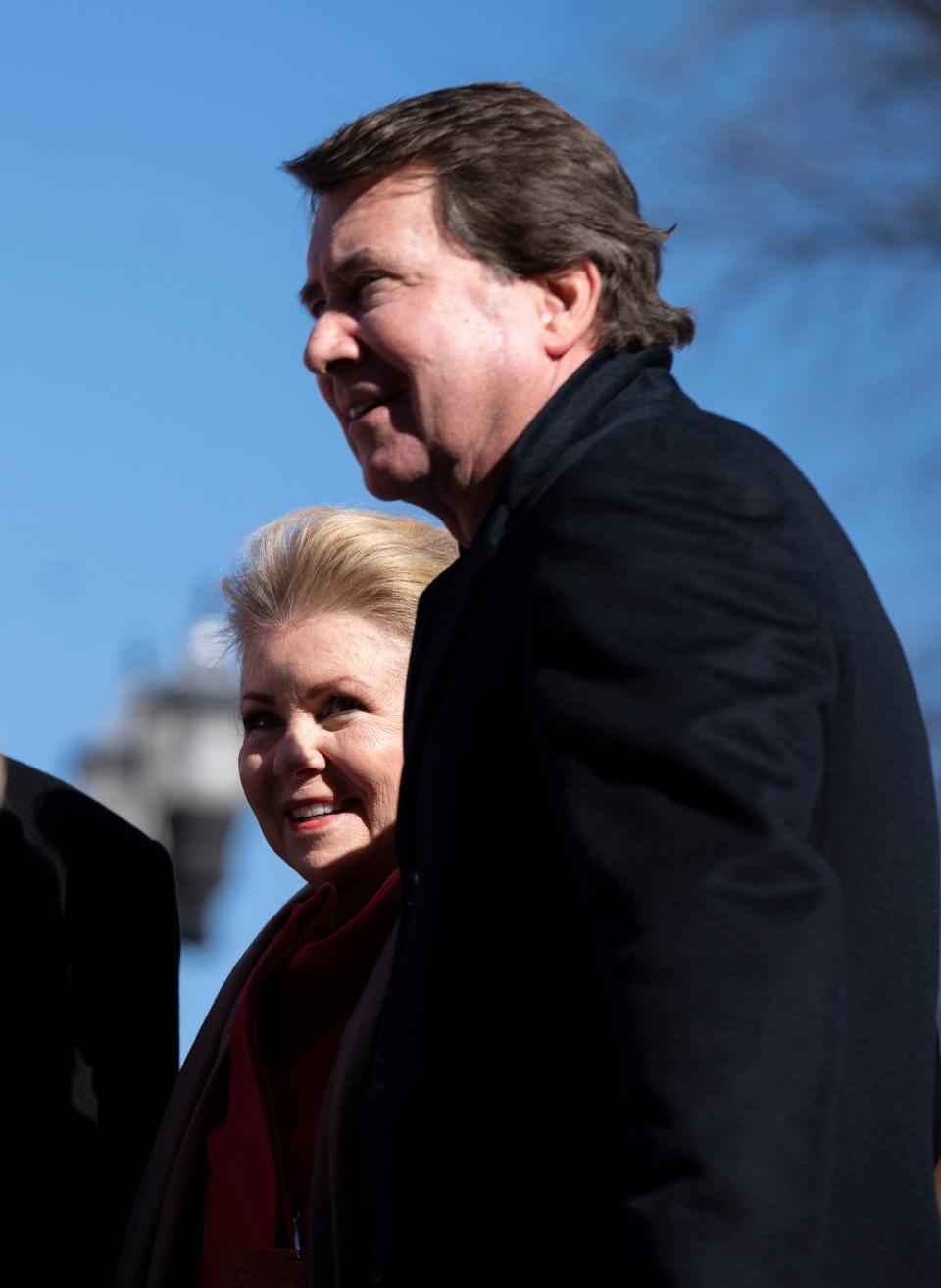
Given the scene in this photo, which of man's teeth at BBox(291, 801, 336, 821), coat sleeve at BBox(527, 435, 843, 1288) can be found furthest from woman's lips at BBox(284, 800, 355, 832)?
coat sleeve at BBox(527, 435, 843, 1288)

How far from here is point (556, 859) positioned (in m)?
1.94

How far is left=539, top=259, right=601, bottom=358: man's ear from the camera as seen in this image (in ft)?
7.90

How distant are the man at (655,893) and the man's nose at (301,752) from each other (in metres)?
1.05

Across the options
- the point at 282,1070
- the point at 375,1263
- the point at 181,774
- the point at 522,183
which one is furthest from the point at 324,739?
the point at 181,774

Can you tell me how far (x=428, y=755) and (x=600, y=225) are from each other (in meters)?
0.76

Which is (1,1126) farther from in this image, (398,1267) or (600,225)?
(600,225)

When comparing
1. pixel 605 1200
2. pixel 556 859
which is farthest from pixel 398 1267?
pixel 556 859

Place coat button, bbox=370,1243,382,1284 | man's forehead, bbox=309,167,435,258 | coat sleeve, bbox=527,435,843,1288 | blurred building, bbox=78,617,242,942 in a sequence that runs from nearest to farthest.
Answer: coat sleeve, bbox=527,435,843,1288
coat button, bbox=370,1243,382,1284
man's forehead, bbox=309,167,435,258
blurred building, bbox=78,617,242,942

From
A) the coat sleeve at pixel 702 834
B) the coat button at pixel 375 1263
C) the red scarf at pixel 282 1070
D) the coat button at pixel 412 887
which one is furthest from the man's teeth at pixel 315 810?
the coat sleeve at pixel 702 834

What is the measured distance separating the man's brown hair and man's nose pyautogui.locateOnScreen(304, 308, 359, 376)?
0.17 meters

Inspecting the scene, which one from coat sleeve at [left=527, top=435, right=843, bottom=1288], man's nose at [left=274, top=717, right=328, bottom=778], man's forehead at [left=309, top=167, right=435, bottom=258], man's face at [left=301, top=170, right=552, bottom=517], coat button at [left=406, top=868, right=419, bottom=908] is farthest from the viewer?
man's nose at [left=274, top=717, right=328, bottom=778]

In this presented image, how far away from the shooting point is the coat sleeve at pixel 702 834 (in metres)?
1.67

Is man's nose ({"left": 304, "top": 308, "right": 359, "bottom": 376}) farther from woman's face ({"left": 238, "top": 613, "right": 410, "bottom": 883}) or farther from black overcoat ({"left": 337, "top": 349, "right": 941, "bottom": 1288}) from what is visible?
woman's face ({"left": 238, "top": 613, "right": 410, "bottom": 883})

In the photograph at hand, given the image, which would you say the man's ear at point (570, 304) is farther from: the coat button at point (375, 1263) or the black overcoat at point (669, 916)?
the coat button at point (375, 1263)
